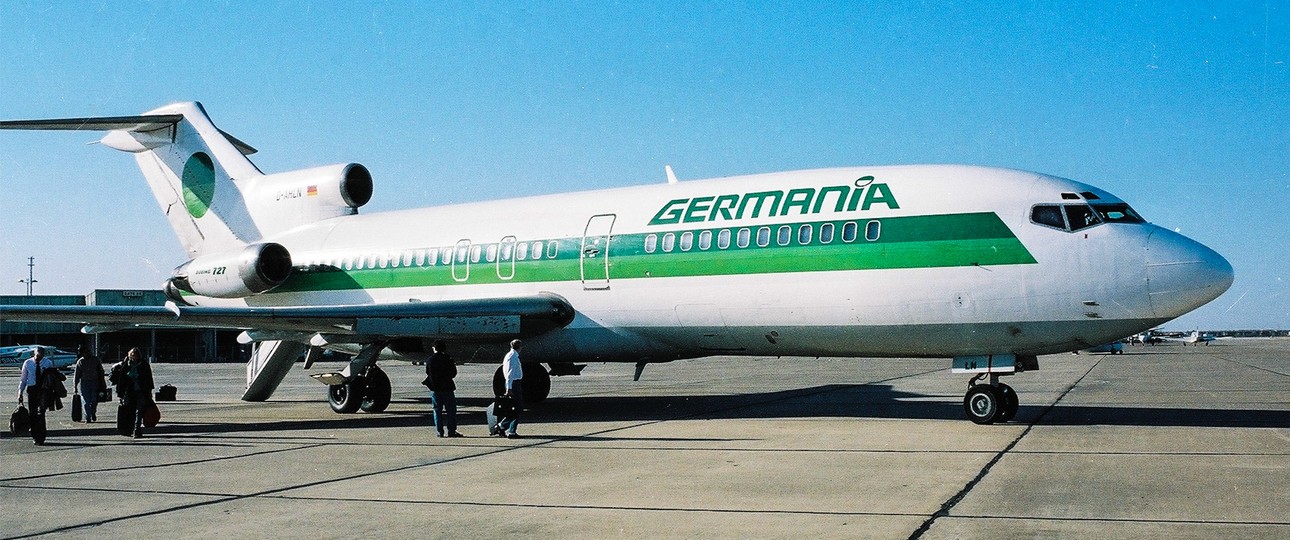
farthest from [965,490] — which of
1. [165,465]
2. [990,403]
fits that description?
[165,465]

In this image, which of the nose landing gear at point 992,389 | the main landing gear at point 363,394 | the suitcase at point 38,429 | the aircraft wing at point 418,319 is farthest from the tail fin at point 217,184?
the nose landing gear at point 992,389

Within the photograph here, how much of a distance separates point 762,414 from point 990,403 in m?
4.25

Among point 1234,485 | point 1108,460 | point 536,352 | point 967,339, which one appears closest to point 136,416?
point 536,352

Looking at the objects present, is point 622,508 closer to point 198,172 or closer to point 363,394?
point 363,394

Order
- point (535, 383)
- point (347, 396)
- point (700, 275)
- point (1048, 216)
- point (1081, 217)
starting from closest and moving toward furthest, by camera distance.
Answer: point (1081, 217) → point (1048, 216) → point (700, 275) → point (347, 396) → point (535, 383)

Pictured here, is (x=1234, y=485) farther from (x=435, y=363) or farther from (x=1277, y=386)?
(x=1277, y=386)

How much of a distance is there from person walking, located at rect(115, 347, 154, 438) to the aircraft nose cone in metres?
13.7

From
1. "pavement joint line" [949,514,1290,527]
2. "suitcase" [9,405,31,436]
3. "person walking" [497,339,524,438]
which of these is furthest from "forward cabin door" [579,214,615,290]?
"pavement joint line" [949,514,1290,527]

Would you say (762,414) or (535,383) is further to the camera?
(535,383)

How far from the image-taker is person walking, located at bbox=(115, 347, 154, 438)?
1598 centimetres

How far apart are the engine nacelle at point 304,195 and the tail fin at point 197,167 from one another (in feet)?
0.94

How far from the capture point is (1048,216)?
1476 centimetres

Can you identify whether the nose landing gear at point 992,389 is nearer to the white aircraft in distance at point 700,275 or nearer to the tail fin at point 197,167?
the white aircraft in distance at point 700,275

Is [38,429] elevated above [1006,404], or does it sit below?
above
